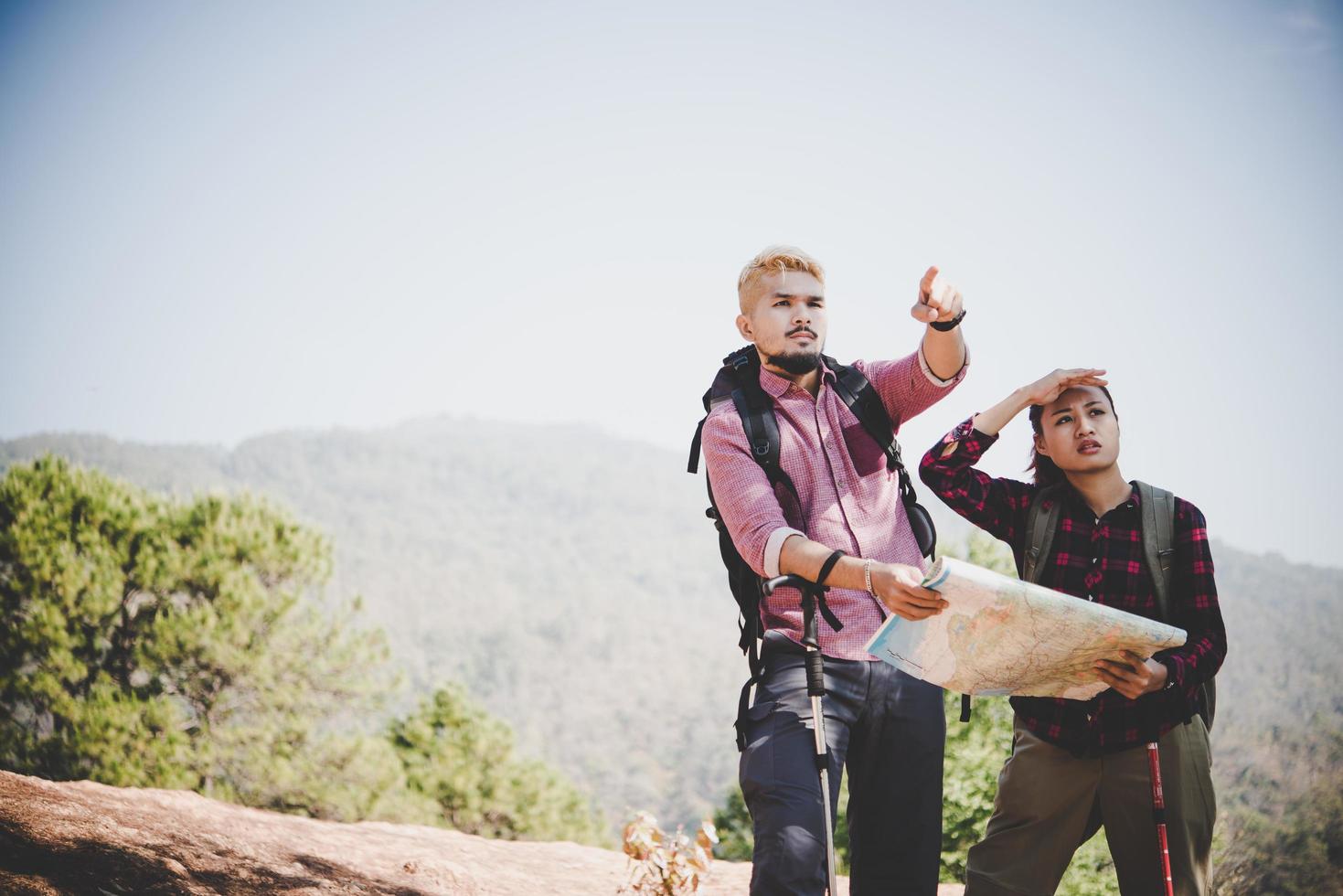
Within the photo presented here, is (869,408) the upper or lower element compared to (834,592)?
upper

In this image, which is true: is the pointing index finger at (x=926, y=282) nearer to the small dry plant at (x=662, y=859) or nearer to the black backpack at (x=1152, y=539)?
the black backpack at (x=1152, y=539)

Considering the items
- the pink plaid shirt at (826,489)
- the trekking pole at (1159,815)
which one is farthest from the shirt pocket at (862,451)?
the trekking pole at (1159,815)

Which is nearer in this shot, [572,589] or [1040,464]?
[1040,464]

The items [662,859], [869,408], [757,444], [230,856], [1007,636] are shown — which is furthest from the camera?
[662,859]

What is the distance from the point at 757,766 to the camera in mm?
2385

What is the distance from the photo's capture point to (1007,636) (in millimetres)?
2205

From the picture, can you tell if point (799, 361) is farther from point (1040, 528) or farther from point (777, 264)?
point (1040, 528)

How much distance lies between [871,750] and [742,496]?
76 centimetres

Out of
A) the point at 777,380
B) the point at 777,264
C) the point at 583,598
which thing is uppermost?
the point at 777,264

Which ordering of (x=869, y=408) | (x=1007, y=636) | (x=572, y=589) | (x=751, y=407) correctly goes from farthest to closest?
1. (x=572, y=589)
2. (x=869, y=408)
3. (x=751, y=407)
4. (x=1007, y=636)

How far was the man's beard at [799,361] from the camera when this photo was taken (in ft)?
9.16

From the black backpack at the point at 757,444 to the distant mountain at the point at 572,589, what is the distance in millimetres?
14878

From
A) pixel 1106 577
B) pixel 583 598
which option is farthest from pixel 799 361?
pixel 583 598

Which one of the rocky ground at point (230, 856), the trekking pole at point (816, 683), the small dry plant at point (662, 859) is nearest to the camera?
the trekking pole at point (816, 683)
